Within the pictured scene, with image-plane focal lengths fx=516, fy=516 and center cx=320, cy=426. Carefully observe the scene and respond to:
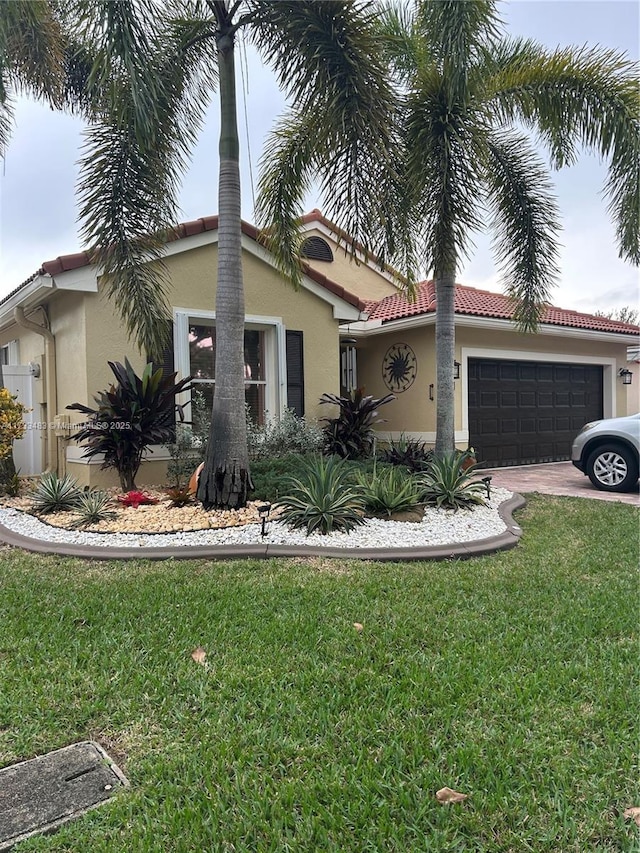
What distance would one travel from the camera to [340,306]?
10305 millimetres

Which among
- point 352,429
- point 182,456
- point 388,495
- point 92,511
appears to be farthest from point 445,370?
point 92,511

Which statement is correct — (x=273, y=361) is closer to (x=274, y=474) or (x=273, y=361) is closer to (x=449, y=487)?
(x=274, y=474)

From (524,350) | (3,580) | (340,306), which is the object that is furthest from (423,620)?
(524,350)

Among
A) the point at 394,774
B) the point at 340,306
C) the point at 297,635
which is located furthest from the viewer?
the point at 340,306

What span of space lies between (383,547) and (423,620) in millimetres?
1563

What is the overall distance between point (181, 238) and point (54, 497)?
15.2 feet

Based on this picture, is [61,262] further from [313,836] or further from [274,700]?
[313,836]

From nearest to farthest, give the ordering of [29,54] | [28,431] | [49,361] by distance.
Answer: [29,54] → [49,361] → [28,431]

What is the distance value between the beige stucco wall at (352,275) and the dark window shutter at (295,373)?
4732 mm

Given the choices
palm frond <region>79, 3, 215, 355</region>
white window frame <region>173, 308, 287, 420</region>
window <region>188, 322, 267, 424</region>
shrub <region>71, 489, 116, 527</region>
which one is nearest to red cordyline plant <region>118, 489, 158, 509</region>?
shrub <region>71, 489, 116, 527</region>

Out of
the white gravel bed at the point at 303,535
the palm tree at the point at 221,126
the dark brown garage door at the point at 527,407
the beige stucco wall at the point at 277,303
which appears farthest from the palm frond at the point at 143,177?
the dark brown garage door at the point at 527,407

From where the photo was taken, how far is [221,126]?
6336mm

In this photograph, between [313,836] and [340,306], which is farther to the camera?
[340,306]

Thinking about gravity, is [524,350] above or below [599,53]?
below
